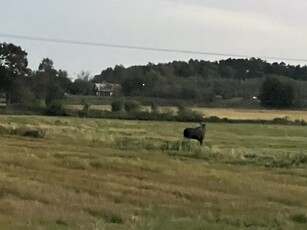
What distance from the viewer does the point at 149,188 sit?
854 inches

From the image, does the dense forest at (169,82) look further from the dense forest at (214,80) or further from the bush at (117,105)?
the bush at (117,105)

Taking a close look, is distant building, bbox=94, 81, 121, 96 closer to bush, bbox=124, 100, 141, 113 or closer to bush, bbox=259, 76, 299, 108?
bush, bbox=259, 76, 299, 108

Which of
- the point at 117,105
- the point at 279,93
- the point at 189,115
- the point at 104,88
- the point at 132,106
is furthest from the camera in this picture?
the point at 104,88

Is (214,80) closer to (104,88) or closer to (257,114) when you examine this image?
(104,88)

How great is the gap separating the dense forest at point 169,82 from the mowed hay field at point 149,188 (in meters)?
56.5

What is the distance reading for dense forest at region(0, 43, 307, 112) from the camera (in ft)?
321

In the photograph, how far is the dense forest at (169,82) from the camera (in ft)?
321

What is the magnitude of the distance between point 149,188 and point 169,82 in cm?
9396

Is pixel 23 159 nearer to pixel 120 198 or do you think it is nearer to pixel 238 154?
pixel 120 198

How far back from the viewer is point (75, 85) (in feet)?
428

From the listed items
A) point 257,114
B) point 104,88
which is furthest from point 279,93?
point 104,88

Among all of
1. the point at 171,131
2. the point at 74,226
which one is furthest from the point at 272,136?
the point at 74,226

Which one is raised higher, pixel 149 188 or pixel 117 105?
pixel 117 105

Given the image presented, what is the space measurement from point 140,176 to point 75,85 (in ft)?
347
